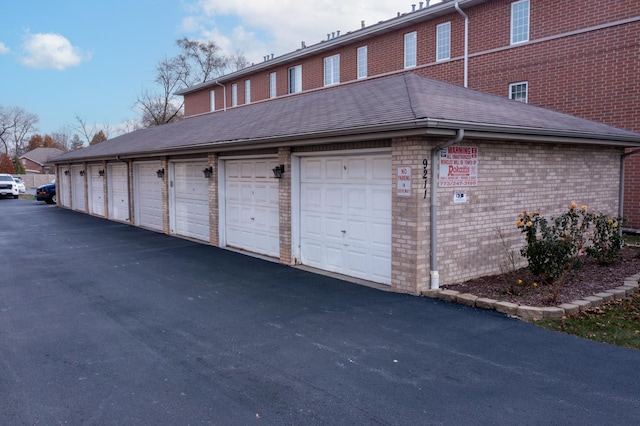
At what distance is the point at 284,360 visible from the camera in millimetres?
4988

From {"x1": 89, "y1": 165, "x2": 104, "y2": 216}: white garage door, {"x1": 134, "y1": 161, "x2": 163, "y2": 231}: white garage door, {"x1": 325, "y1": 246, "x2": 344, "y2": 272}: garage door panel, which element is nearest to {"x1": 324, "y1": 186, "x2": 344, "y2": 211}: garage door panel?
{"x1": 325, "y1": 246, "x2": 344, "y2": 272}: garage door panel

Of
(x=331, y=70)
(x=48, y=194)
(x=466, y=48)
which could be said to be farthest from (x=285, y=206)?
(x=48, y=194)

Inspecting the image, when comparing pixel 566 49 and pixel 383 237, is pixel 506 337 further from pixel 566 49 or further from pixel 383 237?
pixel 566 49

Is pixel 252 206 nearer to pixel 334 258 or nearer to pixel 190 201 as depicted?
pixel 334 258

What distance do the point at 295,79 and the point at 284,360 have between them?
77.7 ft

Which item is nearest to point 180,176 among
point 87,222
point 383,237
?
point 87,222

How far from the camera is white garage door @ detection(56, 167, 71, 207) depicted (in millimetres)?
26166

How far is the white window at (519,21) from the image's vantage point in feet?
53.5

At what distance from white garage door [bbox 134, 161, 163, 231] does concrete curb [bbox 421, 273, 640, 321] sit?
11666 millimetres

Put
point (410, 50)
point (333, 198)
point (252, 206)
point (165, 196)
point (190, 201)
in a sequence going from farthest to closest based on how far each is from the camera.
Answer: point (410, 50)
point (165, 196)
point (190, 201)
point (252, 206)
point (333, 198)

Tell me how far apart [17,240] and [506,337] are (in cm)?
1444

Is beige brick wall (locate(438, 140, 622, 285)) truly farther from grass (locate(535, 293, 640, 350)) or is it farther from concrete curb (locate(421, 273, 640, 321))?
grass (locate(535, 293, 640, 350))

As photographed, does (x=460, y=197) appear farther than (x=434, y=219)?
Yes

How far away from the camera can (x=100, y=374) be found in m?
4.64
